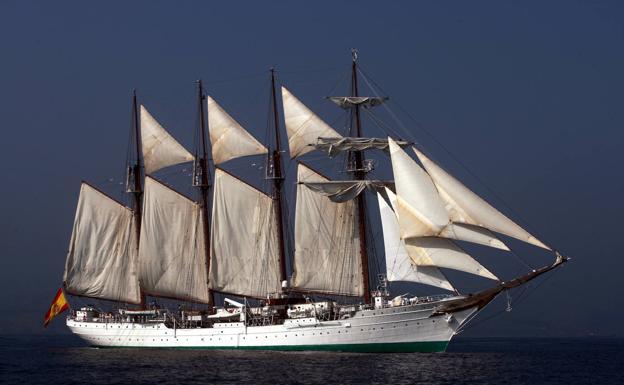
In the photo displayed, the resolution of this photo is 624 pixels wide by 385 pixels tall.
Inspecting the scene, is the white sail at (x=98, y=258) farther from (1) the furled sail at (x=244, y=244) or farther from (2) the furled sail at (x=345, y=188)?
(2) the furled sail at (x=345, y=188)

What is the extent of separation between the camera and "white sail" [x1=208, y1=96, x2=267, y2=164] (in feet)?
256

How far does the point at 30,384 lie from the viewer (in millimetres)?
56406

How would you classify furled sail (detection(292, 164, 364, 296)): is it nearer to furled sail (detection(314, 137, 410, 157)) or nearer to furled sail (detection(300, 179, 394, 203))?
furled sail (detection(300, 179, 394, 203))

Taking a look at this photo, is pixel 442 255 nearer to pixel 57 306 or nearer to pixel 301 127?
pixel 301 127

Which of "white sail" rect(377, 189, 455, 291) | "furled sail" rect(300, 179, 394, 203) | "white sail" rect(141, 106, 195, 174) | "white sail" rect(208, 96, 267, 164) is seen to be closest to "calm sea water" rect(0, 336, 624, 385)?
"white sail" rect(377, 189, 455, 291)

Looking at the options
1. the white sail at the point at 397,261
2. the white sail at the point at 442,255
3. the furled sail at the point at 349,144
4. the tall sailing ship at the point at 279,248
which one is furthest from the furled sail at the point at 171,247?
the white sail at the point at 442,255

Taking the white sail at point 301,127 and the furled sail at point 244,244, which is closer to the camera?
the white sail at point 301,127

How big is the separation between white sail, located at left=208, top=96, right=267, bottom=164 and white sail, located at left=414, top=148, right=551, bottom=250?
54.1ft

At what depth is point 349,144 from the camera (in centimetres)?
7219

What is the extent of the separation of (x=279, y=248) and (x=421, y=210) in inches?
599

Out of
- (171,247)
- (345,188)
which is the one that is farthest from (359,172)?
(171,247)

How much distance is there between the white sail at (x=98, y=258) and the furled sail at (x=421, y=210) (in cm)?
2759

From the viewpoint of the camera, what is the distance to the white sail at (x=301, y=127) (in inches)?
2938

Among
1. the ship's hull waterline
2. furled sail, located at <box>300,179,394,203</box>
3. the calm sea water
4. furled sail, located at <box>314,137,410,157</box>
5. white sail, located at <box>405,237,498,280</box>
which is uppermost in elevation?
furled sail, located at <box>314,137,410,157</box>
